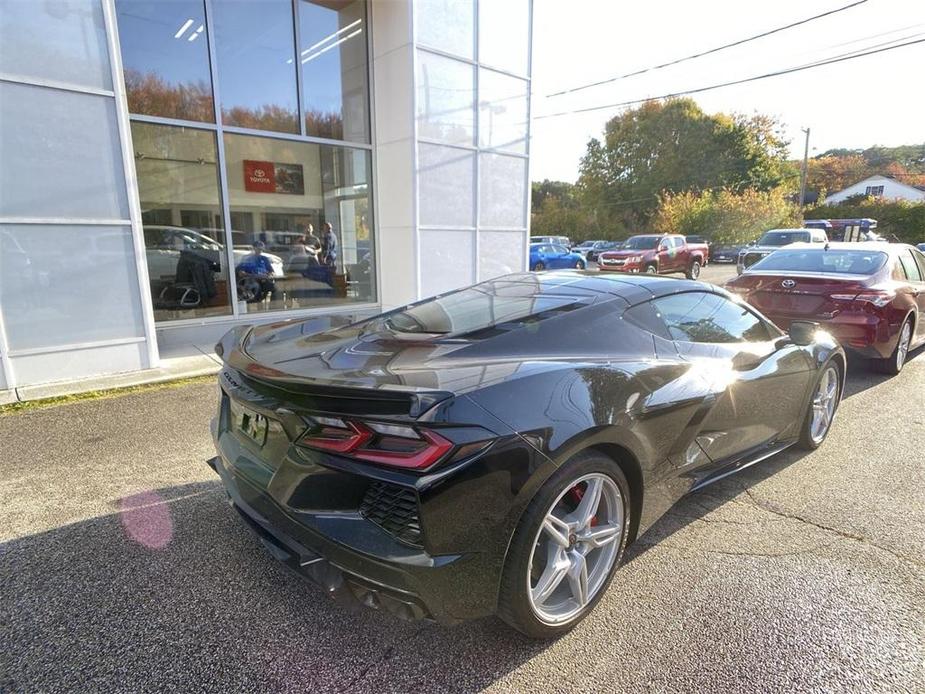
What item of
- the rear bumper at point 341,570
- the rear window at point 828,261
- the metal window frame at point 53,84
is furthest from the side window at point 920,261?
the metal window frame at point 53,84

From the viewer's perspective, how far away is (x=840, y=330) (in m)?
5.73

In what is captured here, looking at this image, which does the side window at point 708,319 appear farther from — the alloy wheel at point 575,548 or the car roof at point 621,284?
the alloy wheel at point 575,548

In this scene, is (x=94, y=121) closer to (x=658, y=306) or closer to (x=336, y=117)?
(x=336, y=117)

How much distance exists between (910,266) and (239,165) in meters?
9.33

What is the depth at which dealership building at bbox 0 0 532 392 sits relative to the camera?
5.20 metres

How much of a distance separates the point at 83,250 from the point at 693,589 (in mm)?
6137

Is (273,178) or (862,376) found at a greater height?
(273,178)

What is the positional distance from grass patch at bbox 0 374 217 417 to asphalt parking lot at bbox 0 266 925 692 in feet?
5.14

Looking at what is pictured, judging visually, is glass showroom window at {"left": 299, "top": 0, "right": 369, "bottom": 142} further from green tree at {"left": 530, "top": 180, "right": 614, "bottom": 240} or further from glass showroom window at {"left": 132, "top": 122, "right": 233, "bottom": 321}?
green tree at {"left": 530, "top": 180, "right": 614, "bottom": 240}

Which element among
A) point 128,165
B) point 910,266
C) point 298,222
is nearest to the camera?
point 128,165

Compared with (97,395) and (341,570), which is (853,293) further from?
(97,395)

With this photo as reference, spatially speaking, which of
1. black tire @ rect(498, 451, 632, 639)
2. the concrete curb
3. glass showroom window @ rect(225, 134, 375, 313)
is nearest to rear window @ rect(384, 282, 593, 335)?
black tire @ rect(498, 451, 632, 639)

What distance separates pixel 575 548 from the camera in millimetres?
2182

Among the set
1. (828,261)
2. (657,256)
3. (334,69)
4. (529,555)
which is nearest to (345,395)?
(529,555)
